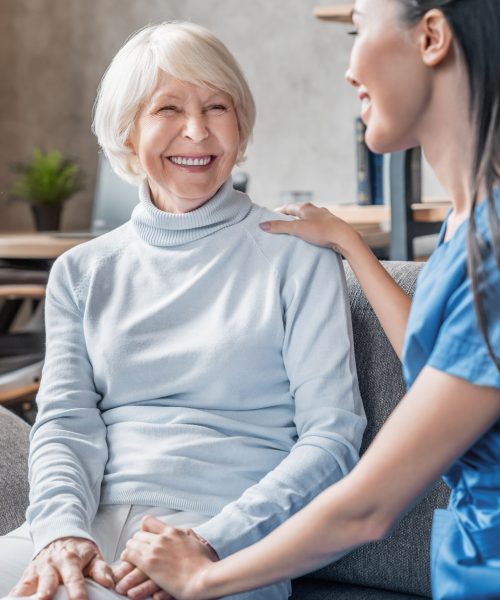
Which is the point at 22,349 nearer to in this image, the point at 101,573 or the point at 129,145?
the point at 129,145

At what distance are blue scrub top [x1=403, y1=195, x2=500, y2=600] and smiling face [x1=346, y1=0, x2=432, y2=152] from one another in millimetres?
114

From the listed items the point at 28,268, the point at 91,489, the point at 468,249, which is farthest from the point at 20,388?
the point at 468,249

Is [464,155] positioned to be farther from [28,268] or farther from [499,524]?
[28,268]

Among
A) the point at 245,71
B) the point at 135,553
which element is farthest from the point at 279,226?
the point at 245,71

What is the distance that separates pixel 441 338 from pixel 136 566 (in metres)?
0.52

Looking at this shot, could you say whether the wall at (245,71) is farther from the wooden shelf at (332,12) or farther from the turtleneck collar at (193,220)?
the turtleneck collar at (193,220)

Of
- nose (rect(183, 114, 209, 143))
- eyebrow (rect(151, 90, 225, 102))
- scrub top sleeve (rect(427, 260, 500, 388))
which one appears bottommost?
scrub top sleeve (rect(427, 260, 500, 388))

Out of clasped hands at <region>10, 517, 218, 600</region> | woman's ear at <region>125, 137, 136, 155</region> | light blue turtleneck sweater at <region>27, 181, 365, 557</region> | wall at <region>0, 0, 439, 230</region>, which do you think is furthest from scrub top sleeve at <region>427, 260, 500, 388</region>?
wall at <region>0, 0, 439, 230</region>

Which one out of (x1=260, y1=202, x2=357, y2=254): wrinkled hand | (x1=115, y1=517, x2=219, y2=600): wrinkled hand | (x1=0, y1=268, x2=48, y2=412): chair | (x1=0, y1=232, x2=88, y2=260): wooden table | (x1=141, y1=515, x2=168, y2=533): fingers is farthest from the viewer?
(x1=0, y1=232, x2=88, y2=260): wooden table

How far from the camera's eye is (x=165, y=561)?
44.2 inches

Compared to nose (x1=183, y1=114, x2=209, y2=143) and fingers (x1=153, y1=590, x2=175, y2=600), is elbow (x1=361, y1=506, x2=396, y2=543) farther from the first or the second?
nose (x1=183, y1=114, x2=209, y2=143)

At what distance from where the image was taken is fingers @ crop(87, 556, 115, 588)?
1224 millimetres

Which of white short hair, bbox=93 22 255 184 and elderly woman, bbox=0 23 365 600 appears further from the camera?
white short hair, bbox=93 22 255 184

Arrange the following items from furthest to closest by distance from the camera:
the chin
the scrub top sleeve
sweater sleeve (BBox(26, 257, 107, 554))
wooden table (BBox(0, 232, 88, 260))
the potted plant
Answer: the potted plant → wooden table (BBox(0, 232, 88, 260)) → sweater sleeve (BBox(26, 257, 107, 554)) → the chin → the scrub top sleeve
